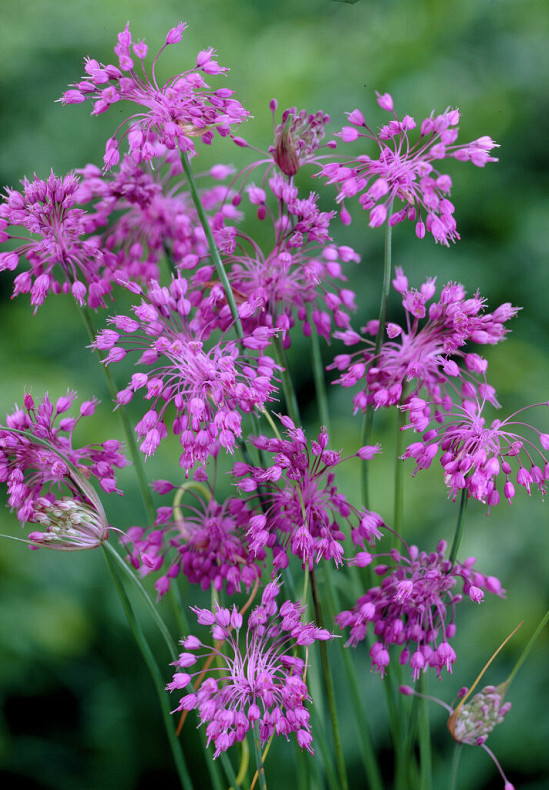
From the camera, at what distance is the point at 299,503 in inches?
19.6

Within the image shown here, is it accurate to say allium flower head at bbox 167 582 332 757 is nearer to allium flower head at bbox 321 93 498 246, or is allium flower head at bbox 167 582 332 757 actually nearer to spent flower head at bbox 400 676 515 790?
spent flower head at bbox 400 676 515 790

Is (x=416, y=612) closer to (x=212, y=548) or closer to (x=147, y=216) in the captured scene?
(x=212, y=548)

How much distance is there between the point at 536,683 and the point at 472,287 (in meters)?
0.59

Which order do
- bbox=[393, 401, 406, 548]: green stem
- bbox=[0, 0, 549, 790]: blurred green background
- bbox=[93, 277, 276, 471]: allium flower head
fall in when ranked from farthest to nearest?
bbox=[0, 0, 549, 790]: blurred green background < bbox=[393, 401, 406, 548]: green stem < bbox=[93, 277, 276, 471]: allium flower head

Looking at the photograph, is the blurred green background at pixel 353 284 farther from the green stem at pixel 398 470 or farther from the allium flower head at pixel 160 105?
the allium flower head at pixel 160 105

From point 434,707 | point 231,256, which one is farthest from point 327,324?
point 434,707

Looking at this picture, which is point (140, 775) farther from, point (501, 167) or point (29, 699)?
point (501, 167)

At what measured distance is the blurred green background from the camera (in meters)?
0.97

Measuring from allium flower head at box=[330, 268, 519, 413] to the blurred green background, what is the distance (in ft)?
1.89

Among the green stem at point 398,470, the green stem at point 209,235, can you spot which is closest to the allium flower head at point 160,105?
the green stem at point 209,235

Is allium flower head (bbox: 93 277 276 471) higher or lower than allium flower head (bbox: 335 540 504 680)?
higher

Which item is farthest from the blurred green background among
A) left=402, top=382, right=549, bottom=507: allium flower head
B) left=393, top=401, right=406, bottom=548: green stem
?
left=402, top=382, right=549, bottom=507: allium flower head

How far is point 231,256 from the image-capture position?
555mm

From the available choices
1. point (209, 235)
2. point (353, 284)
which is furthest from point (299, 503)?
point (353, 284)
